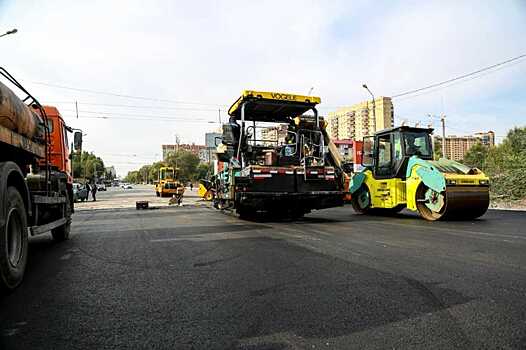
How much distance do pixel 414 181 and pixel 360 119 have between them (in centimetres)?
3257

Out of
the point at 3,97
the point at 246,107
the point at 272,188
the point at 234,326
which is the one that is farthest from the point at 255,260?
the point at 246,107

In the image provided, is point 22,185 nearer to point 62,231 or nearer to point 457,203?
point 62,231

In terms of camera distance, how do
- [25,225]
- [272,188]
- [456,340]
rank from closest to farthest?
[456,340]
[25,225]
[272,188]

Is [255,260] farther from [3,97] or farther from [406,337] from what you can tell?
[3,97]

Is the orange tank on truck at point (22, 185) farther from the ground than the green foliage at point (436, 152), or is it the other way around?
the green foliage at point (436, 152)

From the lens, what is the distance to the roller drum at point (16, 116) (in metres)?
4.62

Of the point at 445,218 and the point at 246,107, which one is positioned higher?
the point at 246,107

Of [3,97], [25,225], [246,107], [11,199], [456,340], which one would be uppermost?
[246,107]

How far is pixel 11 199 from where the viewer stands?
452cm

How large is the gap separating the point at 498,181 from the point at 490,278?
62.4 feet

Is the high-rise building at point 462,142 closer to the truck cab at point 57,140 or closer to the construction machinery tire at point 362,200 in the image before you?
the construction machinery tire at point 362,200

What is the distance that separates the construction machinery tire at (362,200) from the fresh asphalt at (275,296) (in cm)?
595

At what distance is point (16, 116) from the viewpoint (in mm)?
5039

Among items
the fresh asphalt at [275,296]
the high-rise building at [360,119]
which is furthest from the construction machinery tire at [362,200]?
the high-rise building at [360,119]
